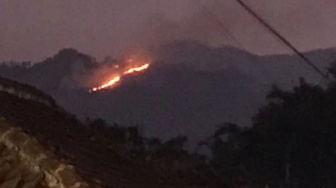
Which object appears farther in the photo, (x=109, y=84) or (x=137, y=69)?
(x=137, y=69)

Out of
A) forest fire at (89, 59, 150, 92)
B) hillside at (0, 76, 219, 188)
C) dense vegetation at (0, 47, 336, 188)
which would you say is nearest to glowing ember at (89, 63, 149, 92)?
forest fire at (89, 59, 150, 92)

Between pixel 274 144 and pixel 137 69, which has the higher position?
pixel 137 69

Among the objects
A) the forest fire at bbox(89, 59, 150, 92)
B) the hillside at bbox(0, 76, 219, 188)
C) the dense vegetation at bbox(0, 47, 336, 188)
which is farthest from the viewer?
the forest fire at bbox(89, 59, 150, 92)

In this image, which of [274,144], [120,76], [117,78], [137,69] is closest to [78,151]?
[274,144]

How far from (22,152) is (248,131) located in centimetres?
368

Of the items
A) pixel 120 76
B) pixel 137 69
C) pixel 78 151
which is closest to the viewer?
pixel 78 151

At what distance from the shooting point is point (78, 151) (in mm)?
2186

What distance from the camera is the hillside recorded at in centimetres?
189

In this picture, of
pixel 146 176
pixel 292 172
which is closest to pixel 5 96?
pixel 146 176

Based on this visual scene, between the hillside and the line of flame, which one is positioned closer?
the hillside

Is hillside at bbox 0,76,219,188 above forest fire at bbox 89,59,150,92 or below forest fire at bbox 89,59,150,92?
below

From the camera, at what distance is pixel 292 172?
503cm

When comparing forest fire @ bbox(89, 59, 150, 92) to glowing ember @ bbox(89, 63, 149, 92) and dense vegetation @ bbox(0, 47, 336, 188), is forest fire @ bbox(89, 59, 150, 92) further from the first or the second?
dense vegetation @ bbox(0, 47, 336, 188)

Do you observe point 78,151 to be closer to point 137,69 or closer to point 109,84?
point 109,84
